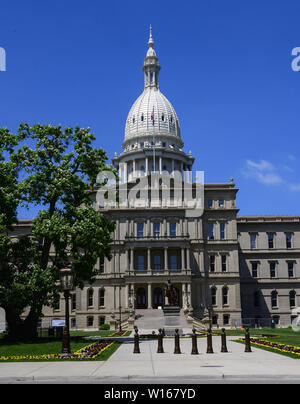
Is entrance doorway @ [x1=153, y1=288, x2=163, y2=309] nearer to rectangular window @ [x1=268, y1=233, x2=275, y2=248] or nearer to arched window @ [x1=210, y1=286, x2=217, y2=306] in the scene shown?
arched window @ [x1=210, y1=286, x2=217, y2=306]

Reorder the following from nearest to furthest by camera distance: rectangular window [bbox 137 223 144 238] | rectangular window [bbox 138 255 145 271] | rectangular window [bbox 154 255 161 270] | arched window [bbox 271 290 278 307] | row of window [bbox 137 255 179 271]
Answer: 1. row of window [bbox 137 255 179 271]
2. rectangular window [bbox 154 255 161 270]
3. rectangular window [bbox 138 255 145 271]
4. rectangular window [bbox 137 223 144 238]
5. arched window [bbox 271 290 278 307]

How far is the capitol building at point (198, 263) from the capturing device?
71688 millimetres

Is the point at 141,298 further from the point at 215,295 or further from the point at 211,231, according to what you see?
the point at 211,231

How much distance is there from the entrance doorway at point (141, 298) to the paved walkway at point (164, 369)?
51141 mm

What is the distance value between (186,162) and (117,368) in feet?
276

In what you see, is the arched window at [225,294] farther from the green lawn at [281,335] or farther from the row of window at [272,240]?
the green lawn at [281,335]

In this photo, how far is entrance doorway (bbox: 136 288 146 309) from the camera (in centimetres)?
7456

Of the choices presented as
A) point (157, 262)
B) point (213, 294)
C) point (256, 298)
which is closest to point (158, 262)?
point (157, 262)

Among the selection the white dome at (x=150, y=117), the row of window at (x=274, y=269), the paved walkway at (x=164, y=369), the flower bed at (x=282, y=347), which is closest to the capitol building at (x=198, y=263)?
the row of window at (x=274, y=269)

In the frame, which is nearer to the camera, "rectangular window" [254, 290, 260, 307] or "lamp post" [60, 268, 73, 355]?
"lamp post" [60, 268, 73, 355]

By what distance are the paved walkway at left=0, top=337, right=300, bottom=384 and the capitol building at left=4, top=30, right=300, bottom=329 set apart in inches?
1709

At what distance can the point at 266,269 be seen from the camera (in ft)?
270

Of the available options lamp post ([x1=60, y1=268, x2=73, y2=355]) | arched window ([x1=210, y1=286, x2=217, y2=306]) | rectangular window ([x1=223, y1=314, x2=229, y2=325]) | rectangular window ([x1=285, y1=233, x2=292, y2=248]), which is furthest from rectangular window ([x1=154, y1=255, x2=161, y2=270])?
lamp post ([x1=60, y1=268, x2=73, y2=355])
